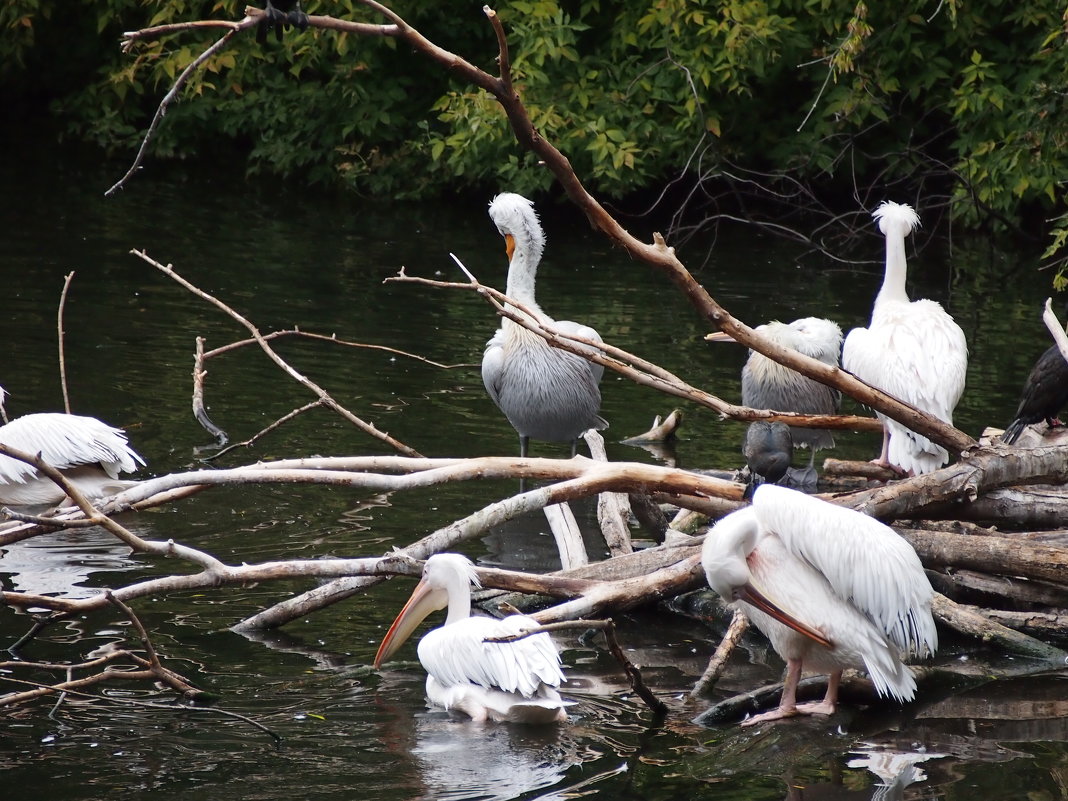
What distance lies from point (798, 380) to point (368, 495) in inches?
78.5

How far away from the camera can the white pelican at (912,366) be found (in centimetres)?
503

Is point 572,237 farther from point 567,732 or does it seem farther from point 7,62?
point 567,732

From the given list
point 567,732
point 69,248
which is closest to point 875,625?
point 567,732

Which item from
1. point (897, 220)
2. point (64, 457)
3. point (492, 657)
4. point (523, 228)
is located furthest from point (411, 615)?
point (897, 220)

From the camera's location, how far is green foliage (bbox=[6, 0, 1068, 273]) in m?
13.4

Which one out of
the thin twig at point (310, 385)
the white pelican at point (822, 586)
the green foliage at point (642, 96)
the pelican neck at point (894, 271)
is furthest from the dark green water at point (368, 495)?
the pelican neck at point (894, 271)

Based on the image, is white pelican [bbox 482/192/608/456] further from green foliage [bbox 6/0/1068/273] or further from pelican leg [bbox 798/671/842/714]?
green foliage [bbox 6/0/1068/273]

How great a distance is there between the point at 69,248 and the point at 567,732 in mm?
9523

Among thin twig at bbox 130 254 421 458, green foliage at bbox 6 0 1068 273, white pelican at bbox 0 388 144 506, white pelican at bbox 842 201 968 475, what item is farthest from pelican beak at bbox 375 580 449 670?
green foliage at bbox 6 0 1068 273

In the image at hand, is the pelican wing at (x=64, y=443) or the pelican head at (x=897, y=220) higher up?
the pelican head at (x=897, y=220)

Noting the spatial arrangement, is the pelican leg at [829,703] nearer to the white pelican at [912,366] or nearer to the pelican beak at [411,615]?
the pelican beak at [411,615]

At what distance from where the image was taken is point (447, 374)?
8.54 m

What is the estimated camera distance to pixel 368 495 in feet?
20.1

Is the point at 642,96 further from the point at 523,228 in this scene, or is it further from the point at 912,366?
the point at 912,366
